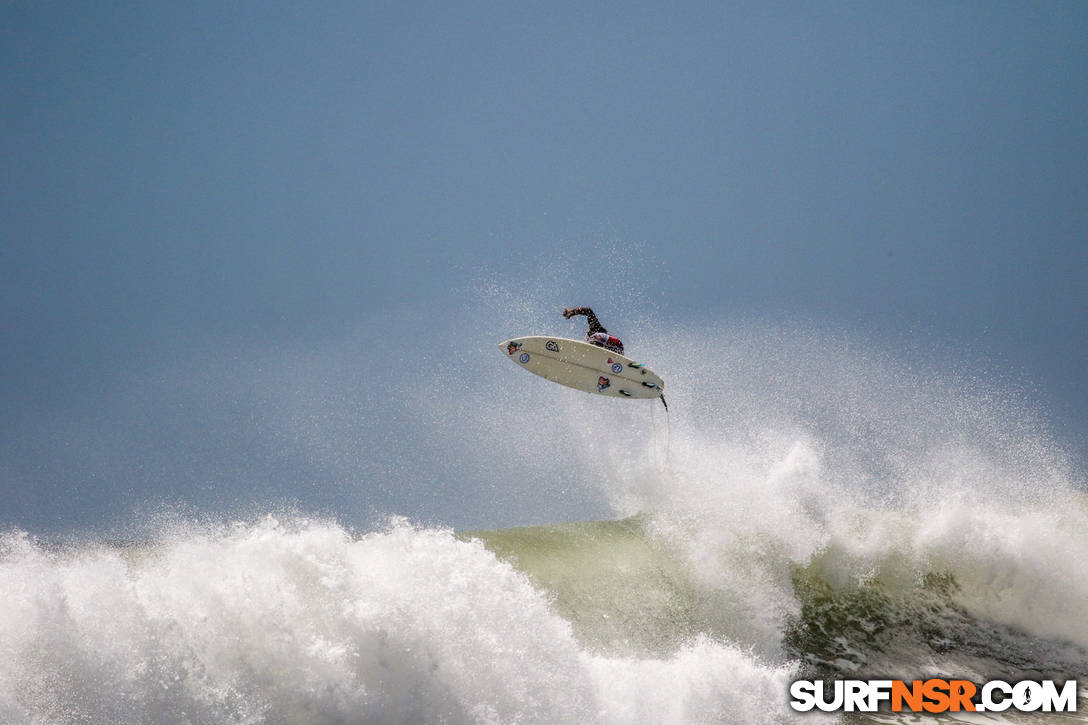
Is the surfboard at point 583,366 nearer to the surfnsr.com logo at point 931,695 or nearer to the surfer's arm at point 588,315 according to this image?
the surfer's arm at point 588,315

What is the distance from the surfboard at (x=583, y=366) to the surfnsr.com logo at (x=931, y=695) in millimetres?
4662

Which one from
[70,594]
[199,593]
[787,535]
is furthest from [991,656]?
[70,594]

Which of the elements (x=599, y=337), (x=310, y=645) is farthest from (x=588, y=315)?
(x=310, y=645)

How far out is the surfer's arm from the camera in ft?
33.9

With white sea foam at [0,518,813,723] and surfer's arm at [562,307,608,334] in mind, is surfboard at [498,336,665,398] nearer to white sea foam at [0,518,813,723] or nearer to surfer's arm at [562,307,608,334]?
surfer's arm at [562,307,608,334]

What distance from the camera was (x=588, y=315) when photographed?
10.7 meters

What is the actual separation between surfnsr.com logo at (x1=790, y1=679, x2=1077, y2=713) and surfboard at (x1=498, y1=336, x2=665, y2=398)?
466 cm

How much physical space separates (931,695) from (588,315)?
6.51 m

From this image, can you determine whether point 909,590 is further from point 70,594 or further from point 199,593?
point 70,594

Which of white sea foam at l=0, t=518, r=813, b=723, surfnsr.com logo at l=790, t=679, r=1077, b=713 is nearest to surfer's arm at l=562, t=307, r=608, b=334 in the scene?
white sea foam at l=0, t=518, r=813, b=723

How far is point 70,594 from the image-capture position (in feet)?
20.9

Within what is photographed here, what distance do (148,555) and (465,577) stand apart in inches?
124

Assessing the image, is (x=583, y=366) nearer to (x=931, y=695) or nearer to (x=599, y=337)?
(x=599, y=337)

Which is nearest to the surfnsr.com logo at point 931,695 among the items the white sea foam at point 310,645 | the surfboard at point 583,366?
the white sea foam at point 310,645
